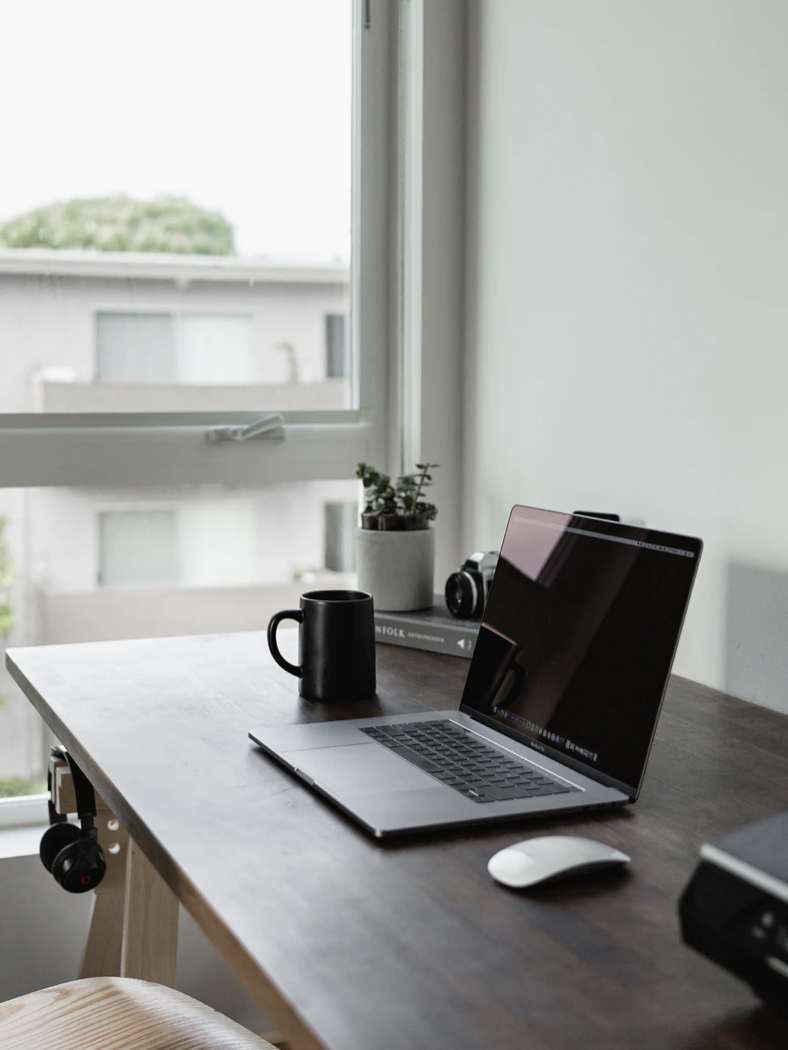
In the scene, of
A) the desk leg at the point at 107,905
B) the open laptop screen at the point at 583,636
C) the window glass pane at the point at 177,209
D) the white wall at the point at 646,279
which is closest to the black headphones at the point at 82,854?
the desk leg at the point at 107,905

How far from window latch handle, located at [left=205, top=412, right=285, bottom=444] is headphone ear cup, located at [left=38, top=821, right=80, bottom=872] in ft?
2.22

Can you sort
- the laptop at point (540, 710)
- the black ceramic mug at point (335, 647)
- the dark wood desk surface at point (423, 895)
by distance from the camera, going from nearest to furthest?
the dark wood desk surface at point (423, 895) < the laptop at point (540, 710) < the black ceramic mug at point (335, 647)

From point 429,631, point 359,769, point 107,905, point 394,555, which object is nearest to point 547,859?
point 359,769

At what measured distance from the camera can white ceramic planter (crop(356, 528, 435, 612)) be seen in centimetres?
154

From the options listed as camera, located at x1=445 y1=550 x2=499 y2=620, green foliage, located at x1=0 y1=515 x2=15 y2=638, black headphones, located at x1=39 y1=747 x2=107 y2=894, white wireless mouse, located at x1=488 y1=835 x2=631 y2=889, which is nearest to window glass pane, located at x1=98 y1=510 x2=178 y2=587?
green foliage, located at x1=0 y1=515 x2=15 y2=638

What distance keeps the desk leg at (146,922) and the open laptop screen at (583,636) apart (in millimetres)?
510

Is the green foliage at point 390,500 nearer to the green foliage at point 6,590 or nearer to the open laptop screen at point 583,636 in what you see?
the open laptop screen at point 583,636

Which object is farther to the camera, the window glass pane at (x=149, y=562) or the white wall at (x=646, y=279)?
the window glass pane at (x=149, y=562)

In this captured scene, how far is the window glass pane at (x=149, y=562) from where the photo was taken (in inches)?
70.2

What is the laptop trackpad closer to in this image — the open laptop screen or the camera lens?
the open laptop screen

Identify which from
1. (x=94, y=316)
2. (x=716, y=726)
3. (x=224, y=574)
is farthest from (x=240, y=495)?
(x=716, y=726)

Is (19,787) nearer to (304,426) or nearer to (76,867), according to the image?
(76,867)

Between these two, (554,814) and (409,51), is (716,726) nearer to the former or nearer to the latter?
(554,814)

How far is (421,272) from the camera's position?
1.87 m
